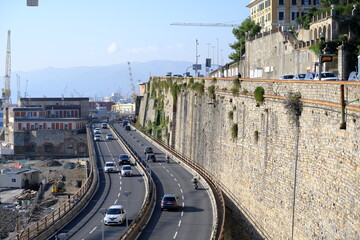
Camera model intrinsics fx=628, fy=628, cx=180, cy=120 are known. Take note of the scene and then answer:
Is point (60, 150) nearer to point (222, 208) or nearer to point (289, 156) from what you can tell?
point (222, 208)

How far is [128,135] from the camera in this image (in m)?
115

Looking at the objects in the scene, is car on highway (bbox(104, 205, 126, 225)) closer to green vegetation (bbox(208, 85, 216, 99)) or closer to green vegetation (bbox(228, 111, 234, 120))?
green vegetation (bbox(228, 111, 234, 120))

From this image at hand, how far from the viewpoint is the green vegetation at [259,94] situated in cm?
4244

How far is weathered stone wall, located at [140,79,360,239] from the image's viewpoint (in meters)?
27.7

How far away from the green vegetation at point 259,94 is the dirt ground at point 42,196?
39.5 meters

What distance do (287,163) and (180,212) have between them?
11.9 metres

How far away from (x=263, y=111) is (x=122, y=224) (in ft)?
39.8

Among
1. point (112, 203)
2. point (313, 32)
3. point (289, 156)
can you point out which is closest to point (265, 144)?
point (289, 156)

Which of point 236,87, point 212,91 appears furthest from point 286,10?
point 236,87

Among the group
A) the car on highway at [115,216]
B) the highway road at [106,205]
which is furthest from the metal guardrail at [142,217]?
the car on highway at [115,216]

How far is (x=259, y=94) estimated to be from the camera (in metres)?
42.6

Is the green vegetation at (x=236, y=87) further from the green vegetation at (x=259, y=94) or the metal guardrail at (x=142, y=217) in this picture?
the metal guardrail at (x=142, y=217)

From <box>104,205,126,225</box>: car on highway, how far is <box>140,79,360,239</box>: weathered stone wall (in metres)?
8.81

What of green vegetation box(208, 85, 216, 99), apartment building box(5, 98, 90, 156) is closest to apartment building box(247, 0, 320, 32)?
green vegetation box(208, 85, 216, 99)
